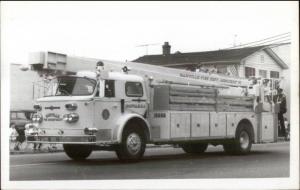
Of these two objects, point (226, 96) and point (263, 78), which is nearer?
point (226, 96)

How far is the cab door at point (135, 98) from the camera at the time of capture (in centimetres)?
1551

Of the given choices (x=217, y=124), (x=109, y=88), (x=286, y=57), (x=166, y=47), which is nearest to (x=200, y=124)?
(x=217, y=124)

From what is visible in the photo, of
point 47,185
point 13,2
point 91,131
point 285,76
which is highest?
point 13,2

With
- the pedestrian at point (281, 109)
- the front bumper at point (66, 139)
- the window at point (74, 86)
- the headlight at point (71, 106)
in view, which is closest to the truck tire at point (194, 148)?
the pedestrian at point (281, 109)

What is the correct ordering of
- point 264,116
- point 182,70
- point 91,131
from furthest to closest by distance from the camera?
point 264,116
point 182,70
point 91,131

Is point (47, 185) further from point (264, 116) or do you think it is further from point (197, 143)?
point (264, 116)

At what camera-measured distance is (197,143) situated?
17.7m

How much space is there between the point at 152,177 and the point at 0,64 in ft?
12.1

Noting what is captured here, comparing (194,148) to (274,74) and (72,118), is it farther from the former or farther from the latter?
(72,118)

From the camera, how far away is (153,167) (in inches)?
572

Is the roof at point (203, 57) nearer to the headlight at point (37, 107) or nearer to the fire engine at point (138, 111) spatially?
the fire engine at point (138, 111)

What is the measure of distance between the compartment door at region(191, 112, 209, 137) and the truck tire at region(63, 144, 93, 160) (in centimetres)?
262

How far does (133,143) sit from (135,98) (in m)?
1.14

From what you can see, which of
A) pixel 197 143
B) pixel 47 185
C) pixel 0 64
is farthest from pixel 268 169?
pixel 0 64
